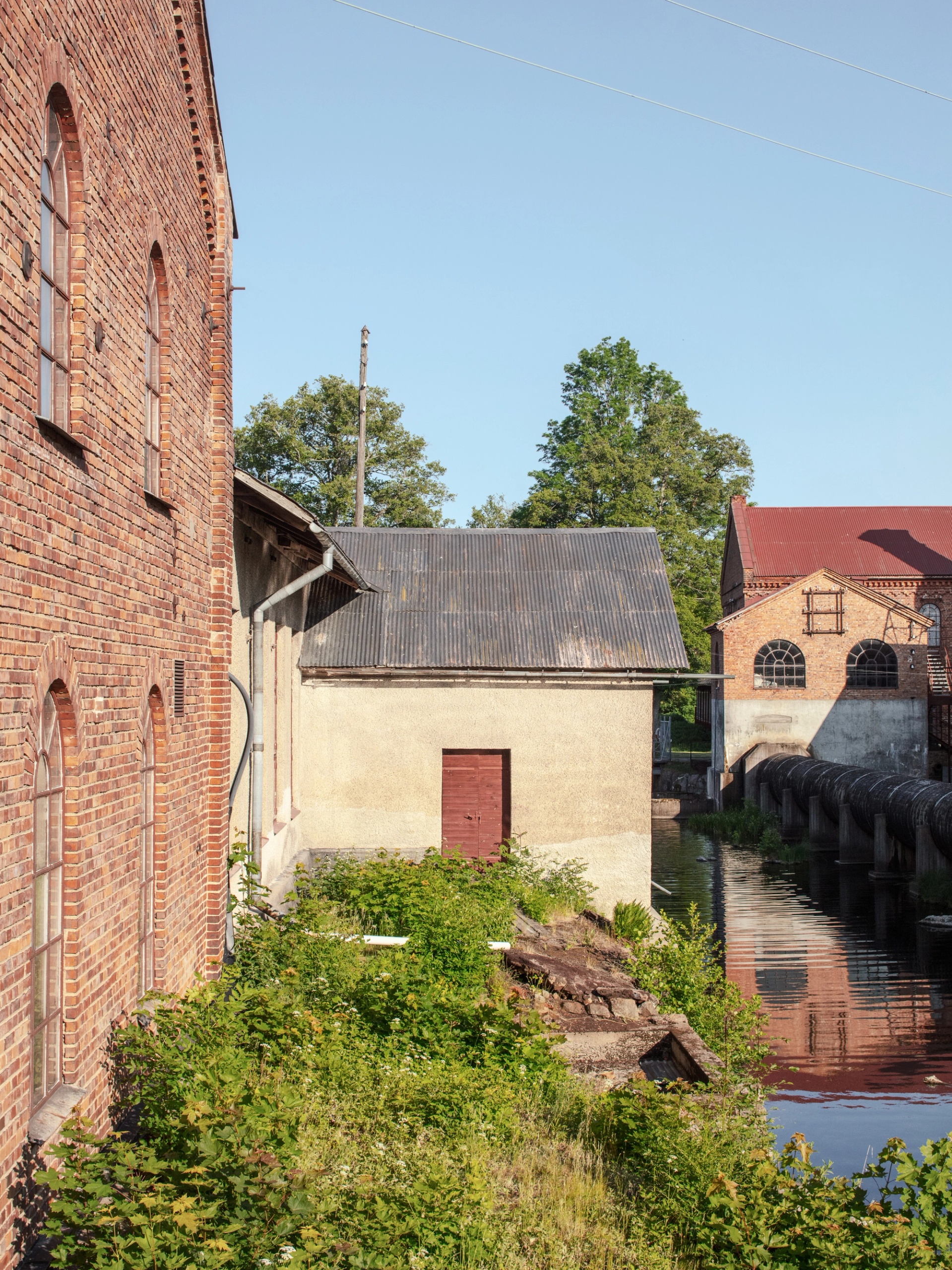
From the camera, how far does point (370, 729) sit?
52.0 feet

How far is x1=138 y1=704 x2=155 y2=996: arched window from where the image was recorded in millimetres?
7043

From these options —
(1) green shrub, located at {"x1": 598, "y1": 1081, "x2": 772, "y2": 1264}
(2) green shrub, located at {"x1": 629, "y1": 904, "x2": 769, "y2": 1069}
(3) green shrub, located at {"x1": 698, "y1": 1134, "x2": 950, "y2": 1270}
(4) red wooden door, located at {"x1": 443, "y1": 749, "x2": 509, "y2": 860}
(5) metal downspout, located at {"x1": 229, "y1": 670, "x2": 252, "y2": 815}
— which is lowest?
(2) green shrub, located at {"x1": 629, "y1": 904, "x2": 769, "y2": 1069}

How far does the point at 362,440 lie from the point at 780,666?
1476 centimetres

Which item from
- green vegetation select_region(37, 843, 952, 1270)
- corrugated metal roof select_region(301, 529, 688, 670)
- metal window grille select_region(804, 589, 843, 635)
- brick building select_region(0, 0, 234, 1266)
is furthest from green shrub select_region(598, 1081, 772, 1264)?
metal window grille select_region(804, 589, 843, 635)

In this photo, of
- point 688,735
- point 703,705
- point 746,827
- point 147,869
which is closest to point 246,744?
point 147,869

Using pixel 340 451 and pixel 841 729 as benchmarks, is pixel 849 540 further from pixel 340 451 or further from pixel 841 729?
pixel 340 451

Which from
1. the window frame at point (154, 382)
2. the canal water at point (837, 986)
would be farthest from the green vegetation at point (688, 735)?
the window frame at point (154, 382)

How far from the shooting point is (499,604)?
55.3ft

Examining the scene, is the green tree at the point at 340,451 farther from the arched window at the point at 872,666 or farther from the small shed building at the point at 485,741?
the small shed building at the point at 485,741

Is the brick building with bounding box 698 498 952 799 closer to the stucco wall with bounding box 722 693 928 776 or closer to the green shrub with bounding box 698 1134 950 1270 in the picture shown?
the stucco wall with bounding box 722 693 928 776

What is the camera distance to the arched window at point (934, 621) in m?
38.4

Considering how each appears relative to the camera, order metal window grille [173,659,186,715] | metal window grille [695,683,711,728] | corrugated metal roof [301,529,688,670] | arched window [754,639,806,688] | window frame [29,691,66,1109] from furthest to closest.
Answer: metal window grille [695,683,711,728]
arched window [754,639,806,688]
corrugated metal roof [301,529,688,670]
metal window grille [173,659,186,715]
window frame [29,691,66,1109]

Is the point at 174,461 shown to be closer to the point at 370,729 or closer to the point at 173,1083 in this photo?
the point at 173,1083

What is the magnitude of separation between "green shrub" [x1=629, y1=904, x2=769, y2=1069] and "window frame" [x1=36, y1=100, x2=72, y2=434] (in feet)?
26.7
